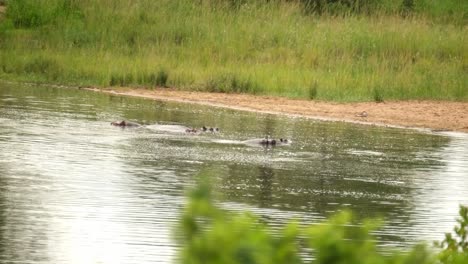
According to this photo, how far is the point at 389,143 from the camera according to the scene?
15.4 meters

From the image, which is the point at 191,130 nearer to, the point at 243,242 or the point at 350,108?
the point at 350,108

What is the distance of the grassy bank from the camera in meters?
21.3

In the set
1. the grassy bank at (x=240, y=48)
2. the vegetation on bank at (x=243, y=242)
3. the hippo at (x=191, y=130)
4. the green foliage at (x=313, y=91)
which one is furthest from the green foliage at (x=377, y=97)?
the vegetation on bank at (x=243, y=242)

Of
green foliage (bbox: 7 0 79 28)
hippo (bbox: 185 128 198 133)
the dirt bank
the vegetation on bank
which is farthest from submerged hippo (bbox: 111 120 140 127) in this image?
the vegetation on bank

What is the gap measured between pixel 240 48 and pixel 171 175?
12777 mm

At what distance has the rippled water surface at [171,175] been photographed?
798 cm

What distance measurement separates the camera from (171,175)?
11.0 m

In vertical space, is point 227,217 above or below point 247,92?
above

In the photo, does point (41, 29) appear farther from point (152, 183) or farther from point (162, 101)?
point (152, 183)

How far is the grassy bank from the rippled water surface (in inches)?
139

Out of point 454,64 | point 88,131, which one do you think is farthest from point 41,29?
point 88,131

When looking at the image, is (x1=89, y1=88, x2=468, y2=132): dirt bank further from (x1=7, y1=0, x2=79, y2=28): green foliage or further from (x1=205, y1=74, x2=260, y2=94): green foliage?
(x1=7, y1=0, x2=79, y2=28): green foliage

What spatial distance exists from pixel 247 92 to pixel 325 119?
2955 mm

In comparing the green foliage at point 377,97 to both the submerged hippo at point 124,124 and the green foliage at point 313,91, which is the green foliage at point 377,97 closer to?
the green foliage at point 313,91
